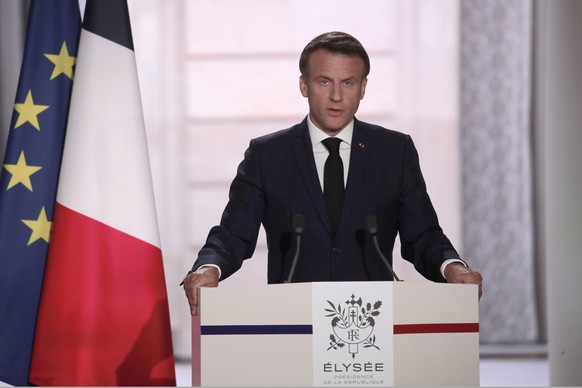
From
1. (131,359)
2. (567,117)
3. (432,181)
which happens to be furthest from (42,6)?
(432,181)

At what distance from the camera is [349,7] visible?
5.11 metres

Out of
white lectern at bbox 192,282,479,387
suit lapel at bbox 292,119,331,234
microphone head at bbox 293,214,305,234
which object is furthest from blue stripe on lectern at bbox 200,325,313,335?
suit lapel at bbox 292,119,331,234

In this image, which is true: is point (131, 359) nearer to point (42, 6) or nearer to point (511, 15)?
point (42, 6)

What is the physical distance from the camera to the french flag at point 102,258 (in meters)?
3.15

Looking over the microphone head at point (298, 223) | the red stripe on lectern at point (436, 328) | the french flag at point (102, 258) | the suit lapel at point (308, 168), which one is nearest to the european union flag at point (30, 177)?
the french flag at point (102, 258)

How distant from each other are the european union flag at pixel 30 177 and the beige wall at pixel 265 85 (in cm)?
177

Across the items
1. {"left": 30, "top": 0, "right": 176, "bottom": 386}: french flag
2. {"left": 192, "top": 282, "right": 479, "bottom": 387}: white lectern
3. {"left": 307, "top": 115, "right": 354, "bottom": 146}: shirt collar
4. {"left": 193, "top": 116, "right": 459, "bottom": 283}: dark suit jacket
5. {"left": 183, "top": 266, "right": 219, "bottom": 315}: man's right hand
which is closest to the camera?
{"left": 192, "top": 282, "right": 479, "bottom": 387}: white lectern

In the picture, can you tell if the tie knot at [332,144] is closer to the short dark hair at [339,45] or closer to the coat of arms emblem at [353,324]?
the short dark hair at [339,45]

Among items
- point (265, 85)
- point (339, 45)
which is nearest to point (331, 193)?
point (339, 45)

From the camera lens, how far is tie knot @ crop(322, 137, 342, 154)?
247 cm

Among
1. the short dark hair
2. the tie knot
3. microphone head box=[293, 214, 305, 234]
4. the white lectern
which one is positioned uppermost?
the short dark hair

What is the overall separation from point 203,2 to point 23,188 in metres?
2.25

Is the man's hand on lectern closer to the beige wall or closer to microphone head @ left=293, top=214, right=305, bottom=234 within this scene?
microphone head @ left=293, top=214, right=305, bottom=234

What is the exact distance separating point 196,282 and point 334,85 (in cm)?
70
